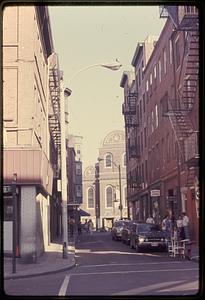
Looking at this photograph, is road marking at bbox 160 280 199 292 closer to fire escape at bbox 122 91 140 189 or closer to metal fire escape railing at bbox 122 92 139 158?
fire escape at bbox 122 91 140 189

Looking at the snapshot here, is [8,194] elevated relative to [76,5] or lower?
lower

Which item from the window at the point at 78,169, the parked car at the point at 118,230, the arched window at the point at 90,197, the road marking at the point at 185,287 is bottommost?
the parked car at the point at 118,230

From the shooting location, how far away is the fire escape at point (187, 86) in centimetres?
2280

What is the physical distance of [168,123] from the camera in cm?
3372

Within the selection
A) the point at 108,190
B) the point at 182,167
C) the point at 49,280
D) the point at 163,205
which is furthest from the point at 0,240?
the point at 108,190

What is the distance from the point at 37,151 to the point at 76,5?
1179cm

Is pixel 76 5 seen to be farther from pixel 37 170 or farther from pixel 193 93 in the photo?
pixel 193 93

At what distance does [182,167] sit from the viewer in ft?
96.1

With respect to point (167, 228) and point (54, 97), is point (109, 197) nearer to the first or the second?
point (54, 97)

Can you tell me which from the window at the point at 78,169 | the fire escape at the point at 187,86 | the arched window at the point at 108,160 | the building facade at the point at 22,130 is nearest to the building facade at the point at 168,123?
the fire escape at the point at 187,86

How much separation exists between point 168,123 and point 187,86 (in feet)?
26.8

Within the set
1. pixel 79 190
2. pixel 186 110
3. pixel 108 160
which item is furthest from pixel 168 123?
pixel 79 190

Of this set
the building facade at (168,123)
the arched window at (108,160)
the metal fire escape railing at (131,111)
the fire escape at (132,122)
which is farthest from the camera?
the arched window at (108,160)

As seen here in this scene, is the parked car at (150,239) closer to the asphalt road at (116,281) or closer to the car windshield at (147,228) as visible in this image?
the car windshield at (147,228)
